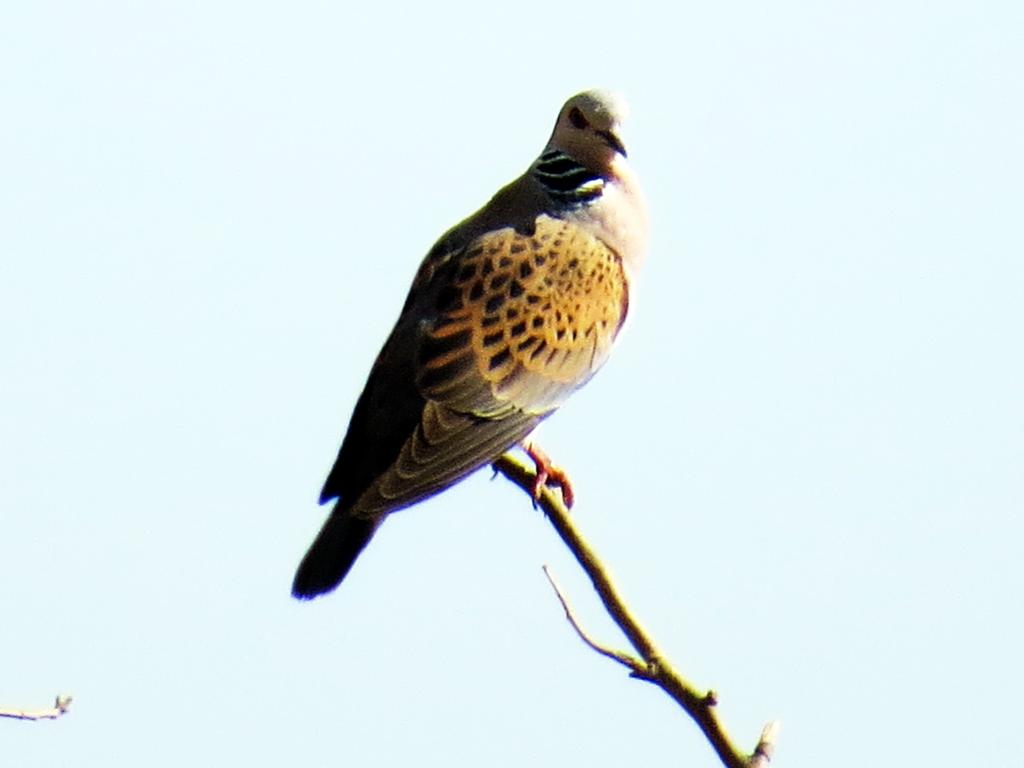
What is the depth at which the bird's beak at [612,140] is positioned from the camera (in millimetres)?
6805

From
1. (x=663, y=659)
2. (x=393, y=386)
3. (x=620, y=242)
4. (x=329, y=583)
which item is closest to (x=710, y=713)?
(x=663, y=659)

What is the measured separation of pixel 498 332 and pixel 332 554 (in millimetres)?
1112

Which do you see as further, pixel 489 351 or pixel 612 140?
pixel 612 140

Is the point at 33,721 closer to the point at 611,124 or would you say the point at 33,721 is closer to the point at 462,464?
the point at 462,464

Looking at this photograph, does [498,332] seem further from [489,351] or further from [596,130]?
[596,130]

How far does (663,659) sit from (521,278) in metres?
2.57

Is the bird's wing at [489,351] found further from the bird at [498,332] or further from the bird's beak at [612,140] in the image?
the bird's beak at [612,140]

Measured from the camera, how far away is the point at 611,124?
680cm

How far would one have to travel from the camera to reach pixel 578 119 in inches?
272

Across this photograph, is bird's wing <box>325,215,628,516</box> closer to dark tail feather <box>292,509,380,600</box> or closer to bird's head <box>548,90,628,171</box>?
dark tail feather <box>292,509,380,600</box>

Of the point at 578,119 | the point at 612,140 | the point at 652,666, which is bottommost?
the point at 652,666

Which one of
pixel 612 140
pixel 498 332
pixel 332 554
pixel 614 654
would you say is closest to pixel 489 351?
pixel 498 332

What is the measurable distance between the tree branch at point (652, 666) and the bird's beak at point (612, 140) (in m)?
2.49

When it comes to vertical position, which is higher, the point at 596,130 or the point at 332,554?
the point at 596,130
